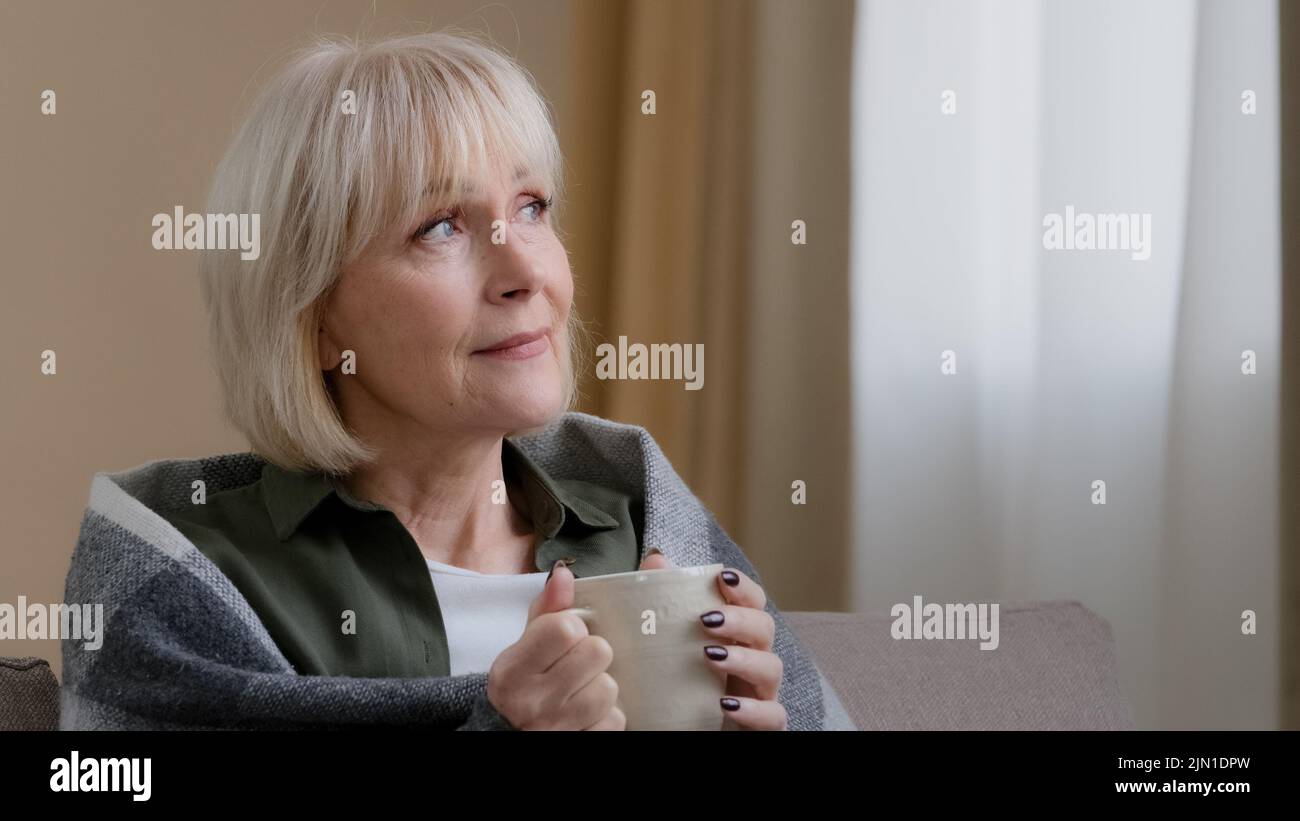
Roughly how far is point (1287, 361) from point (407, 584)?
1.31 m

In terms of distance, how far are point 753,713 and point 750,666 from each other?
3 cm

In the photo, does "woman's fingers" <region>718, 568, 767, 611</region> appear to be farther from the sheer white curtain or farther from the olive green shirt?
the sheer white curtain

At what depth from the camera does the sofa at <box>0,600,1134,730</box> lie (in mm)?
1186

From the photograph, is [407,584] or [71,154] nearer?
[407,584]

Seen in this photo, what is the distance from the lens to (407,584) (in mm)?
926

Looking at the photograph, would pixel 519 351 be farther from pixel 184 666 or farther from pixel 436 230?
pixel 184 666

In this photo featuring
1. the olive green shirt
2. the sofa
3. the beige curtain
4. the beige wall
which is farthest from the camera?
the beige curtain

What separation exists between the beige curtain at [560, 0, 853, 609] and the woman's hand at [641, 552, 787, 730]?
1.23 metres

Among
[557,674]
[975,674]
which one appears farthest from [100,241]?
[557,674]

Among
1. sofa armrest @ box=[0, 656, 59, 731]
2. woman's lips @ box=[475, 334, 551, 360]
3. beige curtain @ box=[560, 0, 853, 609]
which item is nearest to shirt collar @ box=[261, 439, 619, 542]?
woman's lips @ box=[475, 334, 551, 360]

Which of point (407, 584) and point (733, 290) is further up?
point (733, 290)
